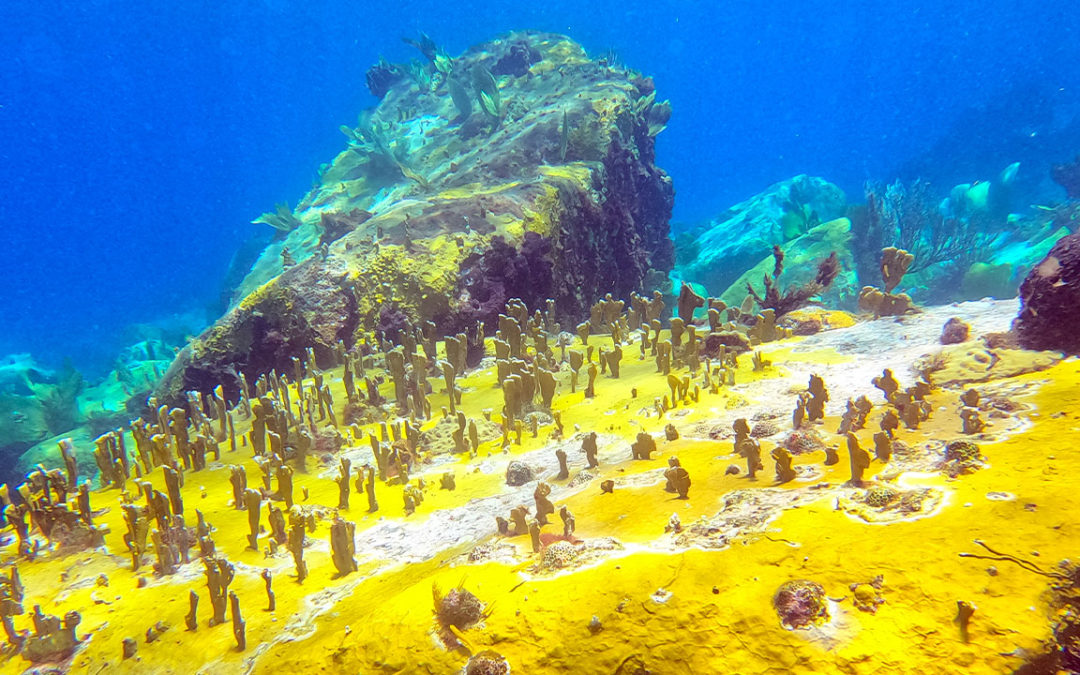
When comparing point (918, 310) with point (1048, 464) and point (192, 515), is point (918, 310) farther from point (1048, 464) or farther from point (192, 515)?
point (192, 515)

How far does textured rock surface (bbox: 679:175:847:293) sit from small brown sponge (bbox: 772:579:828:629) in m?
15.3

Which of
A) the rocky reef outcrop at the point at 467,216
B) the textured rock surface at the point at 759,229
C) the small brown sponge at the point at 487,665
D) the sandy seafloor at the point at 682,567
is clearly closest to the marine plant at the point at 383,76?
the rocky reef outcrop at the point at 467,216

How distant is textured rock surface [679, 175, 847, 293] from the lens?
16.5m

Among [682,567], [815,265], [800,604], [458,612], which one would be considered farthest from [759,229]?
[458,612]

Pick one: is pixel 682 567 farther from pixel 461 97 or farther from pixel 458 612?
pixel 461 97

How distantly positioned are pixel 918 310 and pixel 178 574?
9.97m

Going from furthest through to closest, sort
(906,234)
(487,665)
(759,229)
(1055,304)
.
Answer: (759,229)
(906,234)
(1055,304)
(487,665)

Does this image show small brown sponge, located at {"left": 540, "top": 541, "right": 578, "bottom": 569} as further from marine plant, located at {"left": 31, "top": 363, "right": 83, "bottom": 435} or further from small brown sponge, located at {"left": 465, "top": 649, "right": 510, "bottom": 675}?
marine plant, located at {"left": 31, "top": 363, "right": 83, "bottom": 435}

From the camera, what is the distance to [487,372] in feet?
26.4

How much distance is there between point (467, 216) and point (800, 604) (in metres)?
8.91

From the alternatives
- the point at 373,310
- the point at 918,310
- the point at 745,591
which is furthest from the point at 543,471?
the point at 918,310

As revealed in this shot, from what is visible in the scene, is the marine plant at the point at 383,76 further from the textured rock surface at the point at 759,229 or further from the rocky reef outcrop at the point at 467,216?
the textured rock surface at the point at 759,229

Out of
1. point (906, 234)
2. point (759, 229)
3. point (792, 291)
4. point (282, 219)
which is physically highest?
point (282, 219)

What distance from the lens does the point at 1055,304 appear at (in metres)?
4.81
